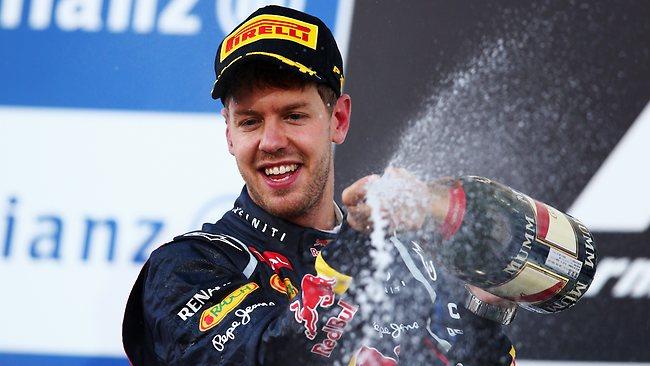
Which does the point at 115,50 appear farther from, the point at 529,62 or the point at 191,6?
the point at 529,62

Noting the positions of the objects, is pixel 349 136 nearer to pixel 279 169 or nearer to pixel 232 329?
pixel 279 169

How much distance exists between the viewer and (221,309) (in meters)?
1.73

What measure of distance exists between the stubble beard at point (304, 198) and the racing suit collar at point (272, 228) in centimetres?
1

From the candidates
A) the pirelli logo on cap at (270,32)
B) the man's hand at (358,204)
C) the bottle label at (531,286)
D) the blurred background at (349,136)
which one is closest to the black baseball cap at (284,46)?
the pirelli logo on cap at (270,32)

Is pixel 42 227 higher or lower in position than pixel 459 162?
lower

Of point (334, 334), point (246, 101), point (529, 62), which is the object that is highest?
point (529, 62)

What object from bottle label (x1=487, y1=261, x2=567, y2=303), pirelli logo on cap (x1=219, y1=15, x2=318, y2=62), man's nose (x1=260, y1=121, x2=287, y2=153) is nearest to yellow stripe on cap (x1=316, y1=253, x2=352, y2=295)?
bottle label (x1=487, y1=261, x2=567, y2=303)

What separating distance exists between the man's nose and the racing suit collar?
139 mm

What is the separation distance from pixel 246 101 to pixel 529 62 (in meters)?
1.01

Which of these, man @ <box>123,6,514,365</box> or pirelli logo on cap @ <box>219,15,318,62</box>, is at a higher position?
pirelli logo on cap @ <box>219,15,318,62</box>

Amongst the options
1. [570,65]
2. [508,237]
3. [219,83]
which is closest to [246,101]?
[219,83]

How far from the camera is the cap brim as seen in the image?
1.92 meters

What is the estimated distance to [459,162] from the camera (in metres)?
2.73

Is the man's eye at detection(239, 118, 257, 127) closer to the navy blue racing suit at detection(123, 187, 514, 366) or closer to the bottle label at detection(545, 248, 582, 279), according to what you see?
the navy blue racing suit at detection(123, 187, 514, 366)
